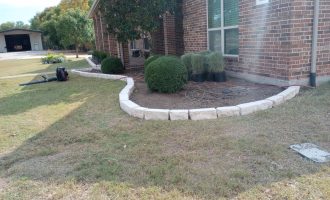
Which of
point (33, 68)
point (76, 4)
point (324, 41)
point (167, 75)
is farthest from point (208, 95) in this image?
point (76, 4)

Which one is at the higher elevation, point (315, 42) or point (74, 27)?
point (74, 27)

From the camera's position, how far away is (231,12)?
22.5 feet

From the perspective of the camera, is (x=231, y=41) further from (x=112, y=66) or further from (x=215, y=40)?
(x=112, y=66)

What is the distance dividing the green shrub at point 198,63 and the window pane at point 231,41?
0.89 metres

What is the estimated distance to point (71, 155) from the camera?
137 inches

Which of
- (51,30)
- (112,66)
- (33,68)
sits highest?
(51,30)

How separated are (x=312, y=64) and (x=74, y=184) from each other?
4.68 meters

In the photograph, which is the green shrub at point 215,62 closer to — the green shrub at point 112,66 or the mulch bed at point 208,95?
the mulch bed at point 208,95

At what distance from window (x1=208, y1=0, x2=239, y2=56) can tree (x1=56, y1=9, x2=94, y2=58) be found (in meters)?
19.9

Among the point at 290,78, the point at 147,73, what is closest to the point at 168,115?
the point at 147,73

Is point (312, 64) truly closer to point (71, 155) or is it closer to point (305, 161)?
point (305, 161)

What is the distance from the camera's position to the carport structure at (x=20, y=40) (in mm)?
49481

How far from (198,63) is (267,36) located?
A: 1634mm

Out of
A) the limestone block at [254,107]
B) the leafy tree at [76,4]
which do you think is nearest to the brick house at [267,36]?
the limestone block at [254,107]
